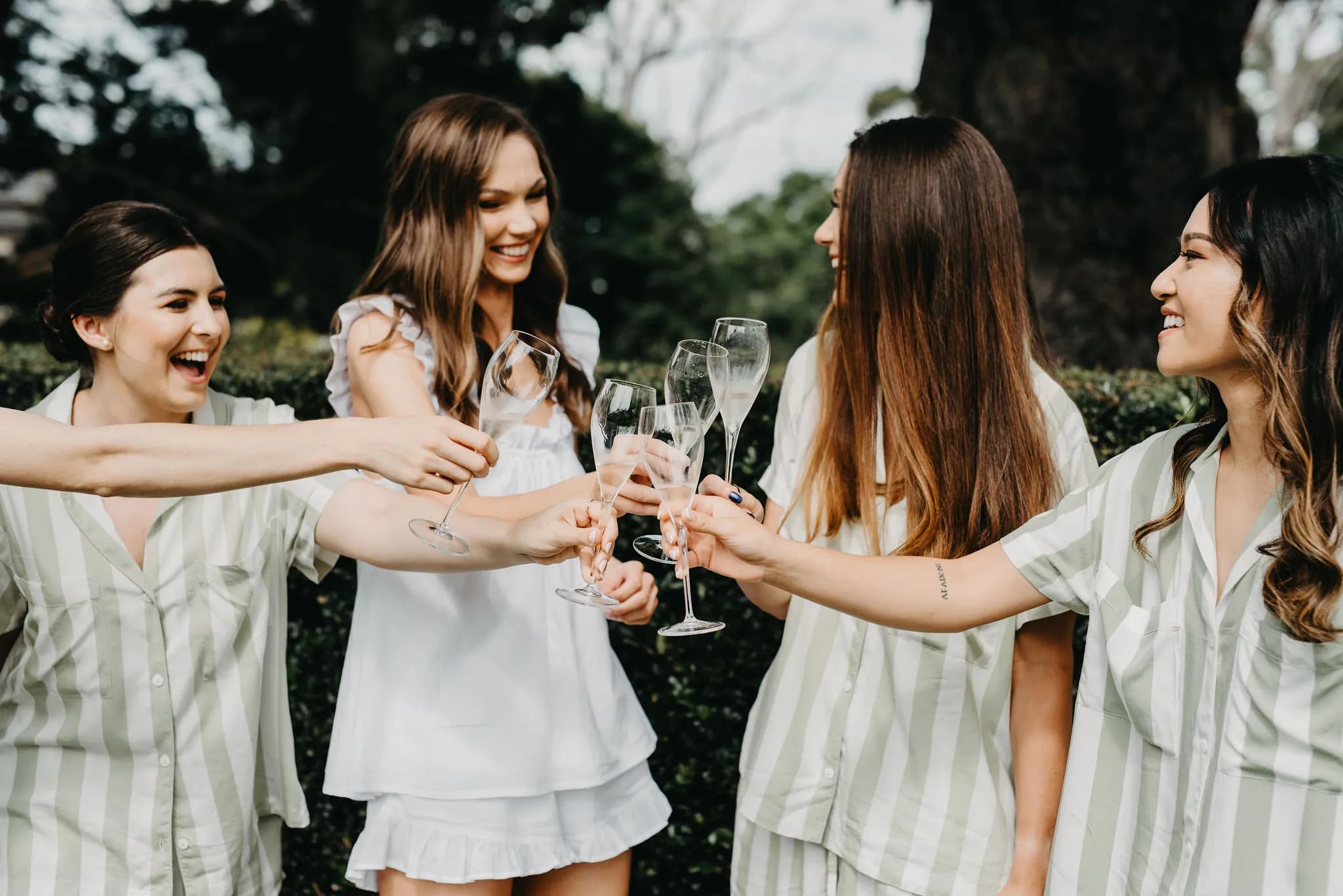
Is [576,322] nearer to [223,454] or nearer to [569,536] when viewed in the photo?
[569,536]

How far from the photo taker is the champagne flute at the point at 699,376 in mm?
2383

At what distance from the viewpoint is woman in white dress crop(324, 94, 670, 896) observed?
2699 millimetres

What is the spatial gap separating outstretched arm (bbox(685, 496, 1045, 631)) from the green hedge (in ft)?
5.13

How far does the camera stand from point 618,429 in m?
2.34

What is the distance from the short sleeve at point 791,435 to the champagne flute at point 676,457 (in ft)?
1.48

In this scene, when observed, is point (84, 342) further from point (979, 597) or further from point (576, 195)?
point (576, 195)

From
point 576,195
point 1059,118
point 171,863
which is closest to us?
point 171,863

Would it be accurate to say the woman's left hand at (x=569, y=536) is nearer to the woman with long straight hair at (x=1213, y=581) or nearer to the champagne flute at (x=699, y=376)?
the champagne flute at (x=699, y=376)

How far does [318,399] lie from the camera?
4.27 metres

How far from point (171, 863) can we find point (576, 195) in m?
12.1

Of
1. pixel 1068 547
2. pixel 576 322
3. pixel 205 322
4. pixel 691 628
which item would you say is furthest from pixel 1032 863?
pixel 205 322

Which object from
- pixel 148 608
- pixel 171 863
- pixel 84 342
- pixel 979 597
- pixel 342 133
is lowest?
pixel 171 863

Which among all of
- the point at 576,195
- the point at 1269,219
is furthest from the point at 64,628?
the point at 576,195

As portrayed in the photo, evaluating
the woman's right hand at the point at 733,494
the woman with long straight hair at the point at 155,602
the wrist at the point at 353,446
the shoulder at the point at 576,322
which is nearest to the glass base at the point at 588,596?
the woman with long straight hair at the point at 155,602
